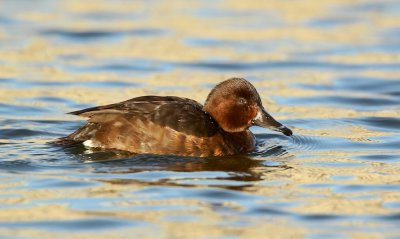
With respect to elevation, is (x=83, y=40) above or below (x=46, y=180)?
above

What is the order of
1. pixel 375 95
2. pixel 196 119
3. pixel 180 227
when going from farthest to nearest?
pixel 375 95, pixel 196 119, pixel 180 227

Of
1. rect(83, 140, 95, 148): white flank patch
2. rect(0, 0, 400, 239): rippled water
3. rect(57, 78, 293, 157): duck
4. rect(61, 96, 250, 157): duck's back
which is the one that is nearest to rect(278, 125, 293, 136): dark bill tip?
rect(57, 78, 293, 157): duck

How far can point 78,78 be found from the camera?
14.6 metres

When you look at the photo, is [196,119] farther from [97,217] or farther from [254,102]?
[97,217]

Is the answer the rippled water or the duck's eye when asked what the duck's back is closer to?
the rippled water

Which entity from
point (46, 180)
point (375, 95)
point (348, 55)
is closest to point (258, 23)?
point (348, 55)

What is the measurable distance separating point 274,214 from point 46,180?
2.18 meters

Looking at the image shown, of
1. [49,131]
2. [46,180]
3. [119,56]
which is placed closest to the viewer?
[46,180]

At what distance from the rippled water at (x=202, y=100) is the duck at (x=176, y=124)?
0.51 ft

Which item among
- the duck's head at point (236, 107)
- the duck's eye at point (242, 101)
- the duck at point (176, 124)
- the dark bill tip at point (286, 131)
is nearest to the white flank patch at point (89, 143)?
the duck at point (176, 124)

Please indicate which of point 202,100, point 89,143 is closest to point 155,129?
point 89,143

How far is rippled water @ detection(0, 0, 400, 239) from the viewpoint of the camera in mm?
7922

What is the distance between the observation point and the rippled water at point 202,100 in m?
7.92

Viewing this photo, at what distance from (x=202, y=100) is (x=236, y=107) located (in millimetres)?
3131
